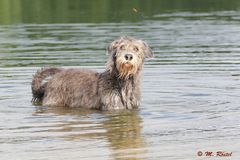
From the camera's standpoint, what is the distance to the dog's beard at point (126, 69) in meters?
14.4

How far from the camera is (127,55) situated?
14352mm

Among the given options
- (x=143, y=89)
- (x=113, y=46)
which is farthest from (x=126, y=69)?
(x=143, y=89)

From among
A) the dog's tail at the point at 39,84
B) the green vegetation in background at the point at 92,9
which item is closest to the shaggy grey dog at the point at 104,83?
the dog's tail at the point at 39,84

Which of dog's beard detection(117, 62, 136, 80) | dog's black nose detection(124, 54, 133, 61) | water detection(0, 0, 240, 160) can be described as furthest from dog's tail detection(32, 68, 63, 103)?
dog's black nose detection(124, 54, 133, 61)

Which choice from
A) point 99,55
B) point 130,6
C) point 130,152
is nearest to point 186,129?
point 130,152

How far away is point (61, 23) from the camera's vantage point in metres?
30.3

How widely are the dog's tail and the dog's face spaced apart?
1.99m

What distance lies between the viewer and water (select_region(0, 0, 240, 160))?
1187cm

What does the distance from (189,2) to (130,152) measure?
87.0 ft

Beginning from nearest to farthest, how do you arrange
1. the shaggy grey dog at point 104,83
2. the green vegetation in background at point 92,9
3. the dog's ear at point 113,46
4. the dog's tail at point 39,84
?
the shaggy grey dog at point 104,83
the dog's ear at point 113,46
the dog's tail at point 39,84
the green vegetation in background at point 92,9

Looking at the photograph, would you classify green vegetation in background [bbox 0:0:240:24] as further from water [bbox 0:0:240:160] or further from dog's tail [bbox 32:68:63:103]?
dog's tail [bbox 32:68:63:103]

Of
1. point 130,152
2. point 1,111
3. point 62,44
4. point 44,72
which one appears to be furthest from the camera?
point 62,44

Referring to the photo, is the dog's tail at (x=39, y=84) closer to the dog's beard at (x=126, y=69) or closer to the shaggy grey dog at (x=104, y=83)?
the shaggy grey dog at (x=104, y=83)

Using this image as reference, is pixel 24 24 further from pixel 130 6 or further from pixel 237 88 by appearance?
pixel 237 88
